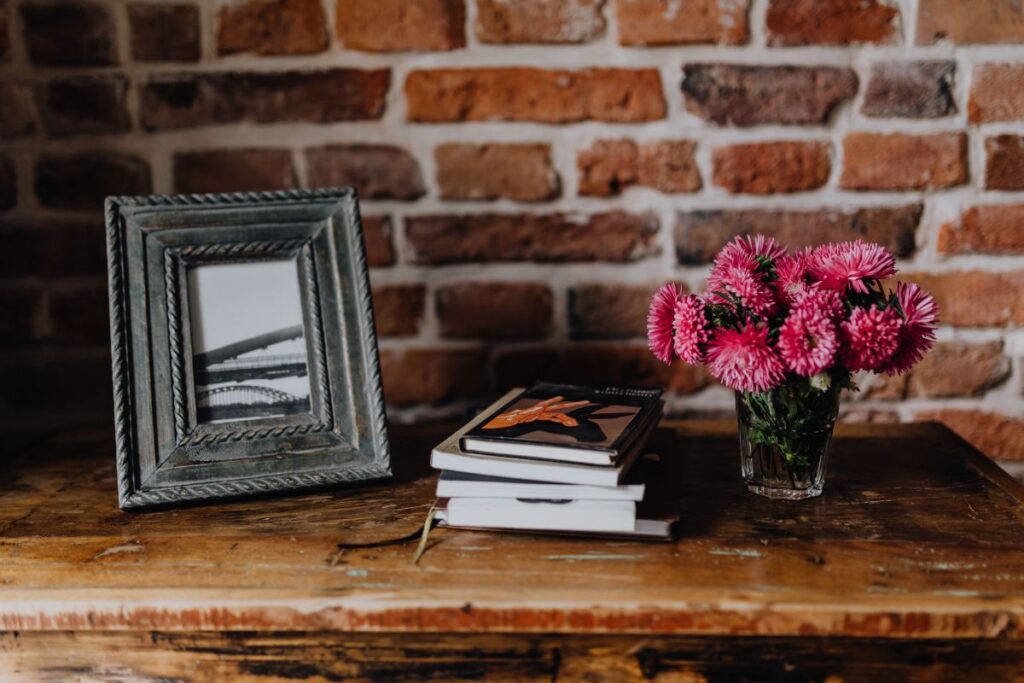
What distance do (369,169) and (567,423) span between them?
51 centimetres

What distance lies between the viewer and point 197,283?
954 millimetres

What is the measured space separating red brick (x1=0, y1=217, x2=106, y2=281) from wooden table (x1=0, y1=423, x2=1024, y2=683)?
1.55 feet

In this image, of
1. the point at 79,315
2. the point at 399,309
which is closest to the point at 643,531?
the point at 399,309

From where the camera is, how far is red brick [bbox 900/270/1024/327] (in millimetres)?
1173

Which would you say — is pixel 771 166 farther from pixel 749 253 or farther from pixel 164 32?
pixel 164 32

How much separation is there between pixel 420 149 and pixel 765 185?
47 cm

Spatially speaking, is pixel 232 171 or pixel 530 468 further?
pixel 232 171

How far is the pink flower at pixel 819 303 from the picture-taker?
2.61ft

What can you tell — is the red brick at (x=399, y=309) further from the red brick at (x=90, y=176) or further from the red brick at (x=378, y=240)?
the red brick at (x=90, y=176)

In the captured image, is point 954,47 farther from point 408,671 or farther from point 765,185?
point 408,671

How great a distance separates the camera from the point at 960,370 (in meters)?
1.20

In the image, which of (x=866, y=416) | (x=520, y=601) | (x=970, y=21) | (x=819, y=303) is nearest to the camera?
(x=520, y=601)

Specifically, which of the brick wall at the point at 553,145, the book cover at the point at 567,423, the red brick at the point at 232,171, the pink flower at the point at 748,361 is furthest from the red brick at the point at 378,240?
the pink flower at the point at 748,361

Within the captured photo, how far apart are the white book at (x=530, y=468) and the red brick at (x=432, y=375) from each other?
0.37m
